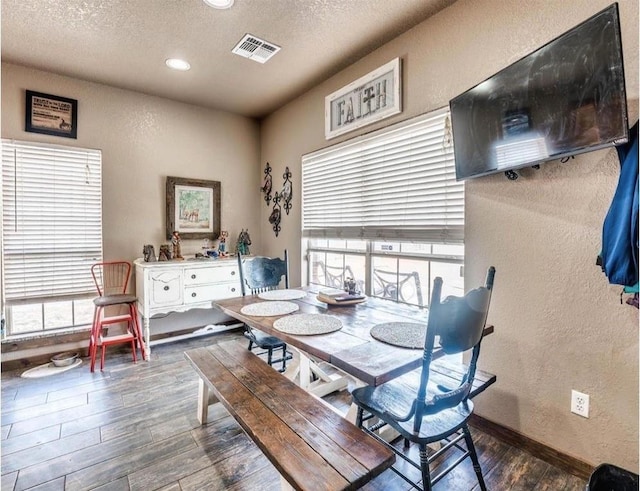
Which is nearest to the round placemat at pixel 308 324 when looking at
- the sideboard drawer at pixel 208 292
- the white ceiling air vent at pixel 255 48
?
the sideboard drawer at pixel 208 292

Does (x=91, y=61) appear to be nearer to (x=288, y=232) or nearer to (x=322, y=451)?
(x=288, y=232)

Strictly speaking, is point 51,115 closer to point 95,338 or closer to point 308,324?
point 95,338

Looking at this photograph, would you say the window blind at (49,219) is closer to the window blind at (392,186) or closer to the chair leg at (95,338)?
the chair leg at (95,338)

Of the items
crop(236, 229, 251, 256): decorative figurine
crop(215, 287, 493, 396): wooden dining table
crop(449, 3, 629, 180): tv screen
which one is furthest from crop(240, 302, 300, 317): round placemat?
crop(236, 229, 251, 256): decorative figurine

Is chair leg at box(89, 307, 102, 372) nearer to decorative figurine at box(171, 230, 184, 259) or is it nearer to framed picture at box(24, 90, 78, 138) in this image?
decorative figurine at box(171, 230, 184, 259)

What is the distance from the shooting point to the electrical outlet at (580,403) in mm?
1645

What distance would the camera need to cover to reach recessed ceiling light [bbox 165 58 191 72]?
287 cm

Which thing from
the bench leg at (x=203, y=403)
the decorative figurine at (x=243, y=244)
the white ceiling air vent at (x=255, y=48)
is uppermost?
the white ceiling air vent at (x=255, y=48)

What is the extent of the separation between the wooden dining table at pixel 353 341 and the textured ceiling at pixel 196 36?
6.76 ft

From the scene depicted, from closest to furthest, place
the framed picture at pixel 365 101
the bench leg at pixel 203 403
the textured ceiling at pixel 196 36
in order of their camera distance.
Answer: the bench leg at pixel 203 403 < the textured ceiling at pixel 196 36 < the framed picture at pixel 365 101

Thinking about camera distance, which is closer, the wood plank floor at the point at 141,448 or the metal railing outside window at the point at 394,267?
the wood plank floor at the point at 141,448

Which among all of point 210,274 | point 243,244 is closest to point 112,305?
point 210,274

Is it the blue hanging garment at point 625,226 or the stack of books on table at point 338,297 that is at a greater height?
the blue hanging garment at point 625,226

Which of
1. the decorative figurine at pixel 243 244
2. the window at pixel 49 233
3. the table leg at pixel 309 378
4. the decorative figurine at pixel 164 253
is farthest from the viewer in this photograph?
the decorative figurine at pixel 243 244
